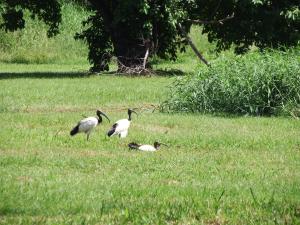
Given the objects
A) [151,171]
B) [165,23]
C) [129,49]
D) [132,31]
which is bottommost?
[129,49]

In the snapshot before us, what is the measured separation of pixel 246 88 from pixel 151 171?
7345mm

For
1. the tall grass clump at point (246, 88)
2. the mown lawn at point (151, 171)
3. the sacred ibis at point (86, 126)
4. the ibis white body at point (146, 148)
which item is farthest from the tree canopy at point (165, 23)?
the ibis white body at point (146, 148)

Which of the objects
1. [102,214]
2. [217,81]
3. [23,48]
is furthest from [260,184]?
[23,48]

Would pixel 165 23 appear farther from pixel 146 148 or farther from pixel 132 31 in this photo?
pixel 146 148

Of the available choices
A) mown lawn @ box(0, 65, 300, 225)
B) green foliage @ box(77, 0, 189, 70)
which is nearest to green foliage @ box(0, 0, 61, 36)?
green foliage @ box(77, 0, 189, 70)

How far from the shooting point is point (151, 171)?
33.0 feet

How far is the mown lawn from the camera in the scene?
770 centimetres

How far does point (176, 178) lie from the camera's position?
9.64 meters

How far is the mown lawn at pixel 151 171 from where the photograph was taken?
303 inches

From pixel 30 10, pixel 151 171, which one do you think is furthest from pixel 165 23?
pixel 151 171

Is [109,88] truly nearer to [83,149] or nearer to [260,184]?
[83,149]

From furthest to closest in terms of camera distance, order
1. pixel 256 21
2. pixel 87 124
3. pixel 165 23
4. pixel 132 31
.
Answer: pixel 165 23 → pixel 132 31 → pixel 256 21 → pixel 87 124

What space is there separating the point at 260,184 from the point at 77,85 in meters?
14.9

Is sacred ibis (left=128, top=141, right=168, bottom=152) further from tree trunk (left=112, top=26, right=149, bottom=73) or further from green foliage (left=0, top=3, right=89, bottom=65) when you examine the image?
green foliage (left=0, top=3, right=89, bottom=65)
